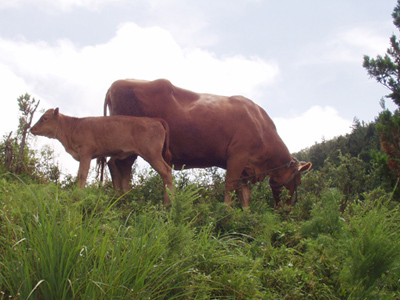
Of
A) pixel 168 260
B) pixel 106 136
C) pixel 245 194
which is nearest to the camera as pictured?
pixel 168 260

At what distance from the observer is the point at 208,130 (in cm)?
828

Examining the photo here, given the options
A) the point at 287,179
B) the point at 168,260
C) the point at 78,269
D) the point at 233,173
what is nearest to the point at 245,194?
the point at 233,173

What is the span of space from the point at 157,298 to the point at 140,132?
14.0 ft

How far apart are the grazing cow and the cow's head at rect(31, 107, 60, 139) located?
1.15 metres

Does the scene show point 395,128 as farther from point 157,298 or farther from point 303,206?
point 157,298

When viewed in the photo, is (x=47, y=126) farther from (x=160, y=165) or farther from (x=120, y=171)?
(x=160, y=165)

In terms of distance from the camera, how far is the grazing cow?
8.08 meters

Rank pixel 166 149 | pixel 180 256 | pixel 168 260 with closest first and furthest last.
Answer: pixel 168 260
pixel 180 256
pixel 166 149

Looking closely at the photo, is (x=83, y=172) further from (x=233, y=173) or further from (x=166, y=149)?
(x=233, y=173)

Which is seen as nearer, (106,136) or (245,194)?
(106,136)

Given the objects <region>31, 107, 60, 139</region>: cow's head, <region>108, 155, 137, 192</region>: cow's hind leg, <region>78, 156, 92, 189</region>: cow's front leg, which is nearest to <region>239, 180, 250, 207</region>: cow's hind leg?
<region>108, 155, 137, 192</region>: cow's hind leg

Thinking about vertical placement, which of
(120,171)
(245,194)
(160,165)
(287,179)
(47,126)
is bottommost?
(245,194)

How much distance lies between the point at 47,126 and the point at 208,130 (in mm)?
2668

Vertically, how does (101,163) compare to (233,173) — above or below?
above
